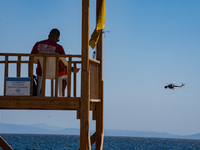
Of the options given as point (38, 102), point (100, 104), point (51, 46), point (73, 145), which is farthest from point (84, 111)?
point (73, 145)

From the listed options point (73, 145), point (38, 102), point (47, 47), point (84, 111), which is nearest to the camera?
point (84, 111)

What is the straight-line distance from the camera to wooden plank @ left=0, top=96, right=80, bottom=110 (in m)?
11.4

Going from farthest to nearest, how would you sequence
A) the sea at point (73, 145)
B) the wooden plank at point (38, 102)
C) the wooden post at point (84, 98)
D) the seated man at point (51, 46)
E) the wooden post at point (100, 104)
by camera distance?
1. the sea at point (73, 145)
2. the wooden post at point (100, 104)
3. the seated man at point (51, 46)
4. the wooden plank at point (38, 102)
5. the wooden post at point (84, 98)

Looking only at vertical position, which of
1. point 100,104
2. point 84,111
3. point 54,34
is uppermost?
point 54,34

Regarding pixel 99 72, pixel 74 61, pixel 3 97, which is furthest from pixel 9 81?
pixel 99 72

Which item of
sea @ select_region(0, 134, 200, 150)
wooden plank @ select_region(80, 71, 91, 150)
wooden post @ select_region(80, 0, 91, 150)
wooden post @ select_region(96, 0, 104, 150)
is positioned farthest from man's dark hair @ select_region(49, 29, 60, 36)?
sea @ select_region(0, 134, 200, 150)

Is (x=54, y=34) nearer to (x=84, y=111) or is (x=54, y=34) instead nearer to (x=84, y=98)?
(x=84, y=98)

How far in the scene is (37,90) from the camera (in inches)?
458

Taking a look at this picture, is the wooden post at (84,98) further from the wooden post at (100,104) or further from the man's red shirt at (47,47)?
the wooden post at (100,104)

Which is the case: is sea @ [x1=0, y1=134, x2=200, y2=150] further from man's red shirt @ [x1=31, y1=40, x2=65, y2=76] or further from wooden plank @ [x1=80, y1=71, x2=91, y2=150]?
wooden plank @ [x1=80, y1=71, x2=91, y2=150]

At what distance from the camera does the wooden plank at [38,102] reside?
1138 cm

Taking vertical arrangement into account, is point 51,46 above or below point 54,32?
below

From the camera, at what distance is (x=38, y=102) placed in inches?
452

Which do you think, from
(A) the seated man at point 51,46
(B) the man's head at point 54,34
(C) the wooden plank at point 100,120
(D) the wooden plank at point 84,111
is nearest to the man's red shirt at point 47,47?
(A) the seated man at point 51,46
